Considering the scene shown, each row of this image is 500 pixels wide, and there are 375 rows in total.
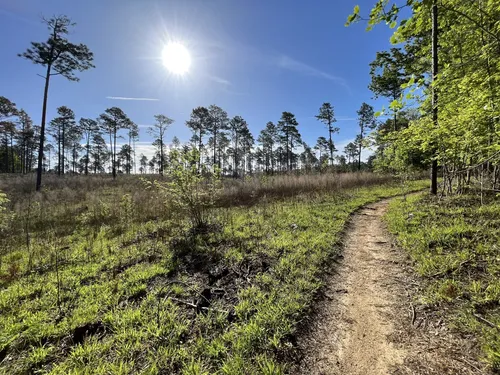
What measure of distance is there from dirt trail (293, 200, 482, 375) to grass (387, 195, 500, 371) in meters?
0.23

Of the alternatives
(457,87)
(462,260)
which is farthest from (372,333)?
(457,87)

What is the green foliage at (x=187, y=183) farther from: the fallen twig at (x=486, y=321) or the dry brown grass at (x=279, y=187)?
the fallen twig at (x=486, y=321)

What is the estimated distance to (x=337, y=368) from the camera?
1960 mm

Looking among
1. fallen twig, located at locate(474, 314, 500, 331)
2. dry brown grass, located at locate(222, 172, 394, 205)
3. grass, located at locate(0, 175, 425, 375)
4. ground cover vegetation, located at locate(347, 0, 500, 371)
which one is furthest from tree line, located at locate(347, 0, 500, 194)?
dry brown grass, located at locate(222, 172, 394, 205)

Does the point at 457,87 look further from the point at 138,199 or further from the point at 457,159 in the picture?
the point at 138,199

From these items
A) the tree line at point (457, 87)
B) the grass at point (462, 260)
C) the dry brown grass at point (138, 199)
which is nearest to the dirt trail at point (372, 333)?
the grass at point (462, 260)

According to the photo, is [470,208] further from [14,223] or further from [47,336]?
[14,223]

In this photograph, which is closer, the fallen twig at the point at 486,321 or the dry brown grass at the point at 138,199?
the fallen twig at the point at 486,321

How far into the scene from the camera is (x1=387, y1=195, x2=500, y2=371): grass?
2.24 meters

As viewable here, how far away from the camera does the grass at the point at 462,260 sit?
224 centimetres

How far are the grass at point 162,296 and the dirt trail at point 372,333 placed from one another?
256 mm

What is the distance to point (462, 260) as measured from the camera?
3.24 metres

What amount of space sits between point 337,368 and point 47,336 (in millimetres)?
3184

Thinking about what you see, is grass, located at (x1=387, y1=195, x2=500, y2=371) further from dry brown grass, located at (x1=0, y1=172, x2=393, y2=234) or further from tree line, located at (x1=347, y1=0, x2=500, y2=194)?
dry brown grass, located at (x1=0, y1=172, x2=393, y2=234)
